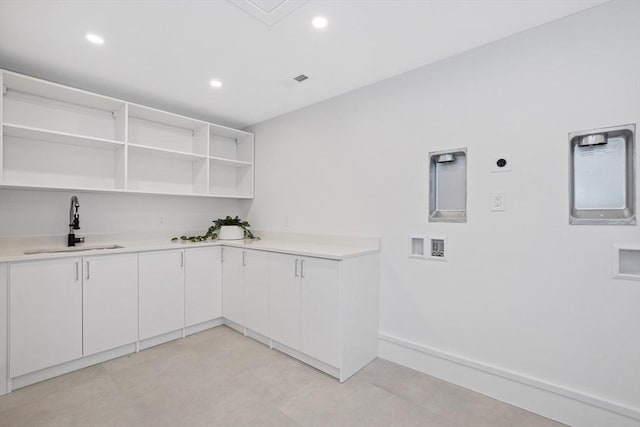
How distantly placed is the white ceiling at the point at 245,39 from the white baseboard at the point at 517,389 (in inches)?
85.5

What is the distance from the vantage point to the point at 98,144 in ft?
8.63

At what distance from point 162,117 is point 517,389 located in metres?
3.74

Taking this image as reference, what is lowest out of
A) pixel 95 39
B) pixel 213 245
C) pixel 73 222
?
pixel 213 245

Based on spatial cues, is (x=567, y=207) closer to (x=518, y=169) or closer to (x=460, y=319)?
(x=518, y=169)

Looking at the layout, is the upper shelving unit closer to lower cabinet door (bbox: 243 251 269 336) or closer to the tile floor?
lower cabinet door (bbox: 243 251 269 336)

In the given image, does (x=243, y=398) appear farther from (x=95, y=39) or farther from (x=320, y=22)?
(x=95, y=39)

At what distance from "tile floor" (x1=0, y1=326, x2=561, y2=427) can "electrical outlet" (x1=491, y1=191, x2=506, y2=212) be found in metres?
1.24

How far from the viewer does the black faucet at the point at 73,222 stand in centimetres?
252

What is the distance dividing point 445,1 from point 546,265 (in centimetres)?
162

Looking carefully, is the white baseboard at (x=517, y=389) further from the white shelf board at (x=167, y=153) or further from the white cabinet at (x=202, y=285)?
the white shelf board at (x=167, y=153)

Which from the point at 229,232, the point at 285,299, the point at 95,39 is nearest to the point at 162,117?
the point at 95,39

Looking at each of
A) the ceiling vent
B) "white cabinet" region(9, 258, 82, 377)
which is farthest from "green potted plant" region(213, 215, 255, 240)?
the ceiling vent

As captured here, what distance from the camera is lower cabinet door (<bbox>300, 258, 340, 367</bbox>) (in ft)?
6.80

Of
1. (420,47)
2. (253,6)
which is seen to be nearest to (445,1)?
(420,47)
